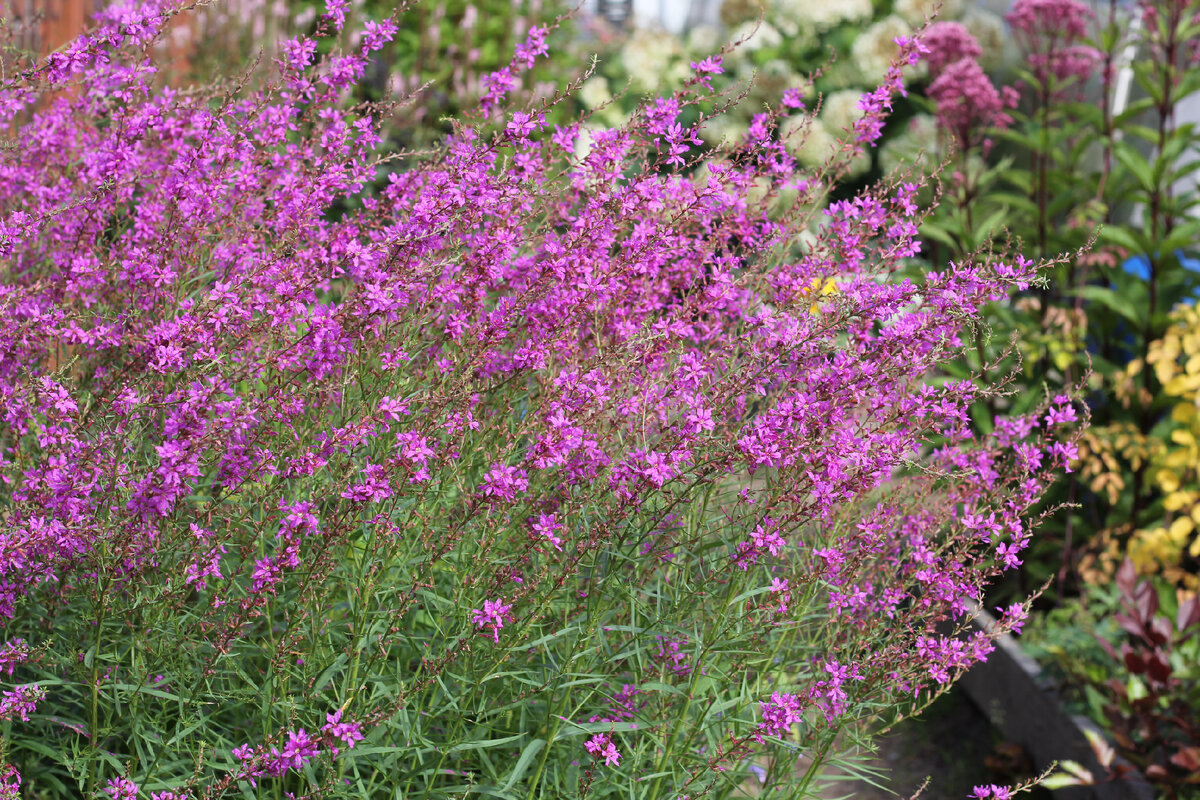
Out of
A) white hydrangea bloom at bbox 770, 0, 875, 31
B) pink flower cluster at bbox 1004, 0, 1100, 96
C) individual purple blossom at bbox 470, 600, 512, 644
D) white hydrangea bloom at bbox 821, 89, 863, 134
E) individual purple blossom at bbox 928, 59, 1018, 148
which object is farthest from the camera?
white hydrangea bloom at bbox 770, 0, 875, 31

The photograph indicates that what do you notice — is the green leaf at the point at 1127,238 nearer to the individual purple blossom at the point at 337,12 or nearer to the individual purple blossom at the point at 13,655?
the individual purple blossom at the point at 337,12

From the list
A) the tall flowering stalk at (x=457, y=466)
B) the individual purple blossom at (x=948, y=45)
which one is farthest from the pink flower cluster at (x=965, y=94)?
the tall flowering stalk at (x=457, y=466)

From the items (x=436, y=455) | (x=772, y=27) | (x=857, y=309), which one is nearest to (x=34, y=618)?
(x=436, y=455)

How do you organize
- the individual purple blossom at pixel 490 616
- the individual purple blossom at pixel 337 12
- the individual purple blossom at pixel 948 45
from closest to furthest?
1. the individual purple blossom at pixel 490 616
2. the individual purple blossom at pixel 337 12
3. the individual purple blossom at pixel 948 45

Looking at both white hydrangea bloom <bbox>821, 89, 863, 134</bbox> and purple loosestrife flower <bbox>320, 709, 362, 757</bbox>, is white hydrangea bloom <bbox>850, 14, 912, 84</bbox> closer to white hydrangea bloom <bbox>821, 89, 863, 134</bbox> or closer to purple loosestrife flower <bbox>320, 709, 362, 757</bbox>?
white hydrangea bloom <bbox>821, 89, 863, 134</bbox>

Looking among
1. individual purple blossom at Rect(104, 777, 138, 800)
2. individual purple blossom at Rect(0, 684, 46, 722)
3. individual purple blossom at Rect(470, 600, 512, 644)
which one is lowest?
individual purple blossom at Rect(104, 777, 138, 800)

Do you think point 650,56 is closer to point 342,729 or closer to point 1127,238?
point 1127,238

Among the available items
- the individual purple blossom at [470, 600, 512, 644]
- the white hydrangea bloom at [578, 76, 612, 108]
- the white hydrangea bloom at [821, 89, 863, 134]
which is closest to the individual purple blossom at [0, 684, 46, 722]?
the individual purple blossom at [470, 600, 512, 644]

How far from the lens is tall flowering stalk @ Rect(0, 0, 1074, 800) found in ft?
5.99

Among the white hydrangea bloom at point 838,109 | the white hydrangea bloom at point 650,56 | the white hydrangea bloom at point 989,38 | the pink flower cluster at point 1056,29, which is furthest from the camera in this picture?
the white hydrangea bloom at point 650,56

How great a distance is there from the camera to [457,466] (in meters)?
1.88

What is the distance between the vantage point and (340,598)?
2314mm

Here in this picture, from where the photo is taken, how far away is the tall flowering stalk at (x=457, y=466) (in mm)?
1826

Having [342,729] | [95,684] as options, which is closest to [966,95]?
[342,729]
